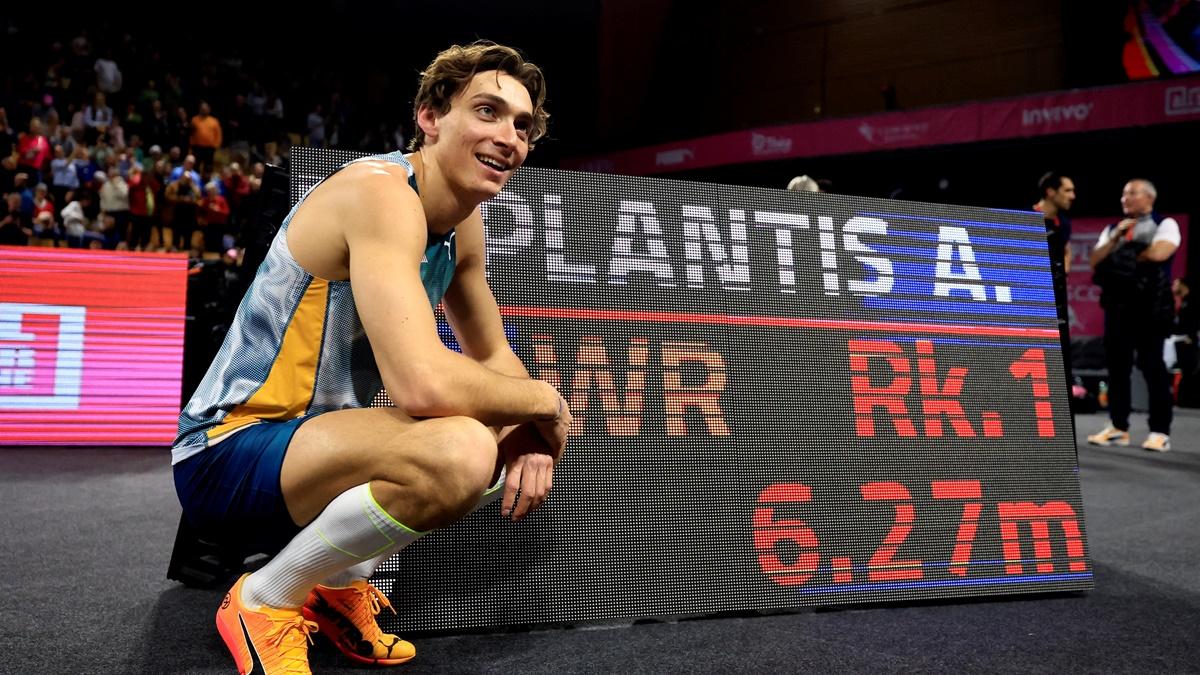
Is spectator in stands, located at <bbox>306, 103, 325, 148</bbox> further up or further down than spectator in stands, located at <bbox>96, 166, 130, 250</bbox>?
further up

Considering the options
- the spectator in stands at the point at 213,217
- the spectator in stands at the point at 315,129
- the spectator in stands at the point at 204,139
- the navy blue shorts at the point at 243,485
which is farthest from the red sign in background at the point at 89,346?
the spectator in stands at the point at 315,129

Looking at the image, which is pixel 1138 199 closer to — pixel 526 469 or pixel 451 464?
pixel 526 469

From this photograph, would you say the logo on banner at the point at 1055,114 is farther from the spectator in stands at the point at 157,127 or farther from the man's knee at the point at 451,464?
the spectator in stands at the point at 157,127

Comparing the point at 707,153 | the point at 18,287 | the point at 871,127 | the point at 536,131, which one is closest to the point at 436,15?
the point at 707,153

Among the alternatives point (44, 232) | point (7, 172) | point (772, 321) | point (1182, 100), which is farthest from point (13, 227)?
point (1182, 100)

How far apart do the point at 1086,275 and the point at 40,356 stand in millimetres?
11146

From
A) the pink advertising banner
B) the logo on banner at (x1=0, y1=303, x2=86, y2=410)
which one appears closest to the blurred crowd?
the logo on banner at (x1=0, y1=303, x2=86, y2=410)

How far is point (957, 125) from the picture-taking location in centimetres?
1121

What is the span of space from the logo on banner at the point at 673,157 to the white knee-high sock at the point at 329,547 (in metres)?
13.2

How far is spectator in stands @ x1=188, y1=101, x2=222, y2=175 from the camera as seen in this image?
11.3 m

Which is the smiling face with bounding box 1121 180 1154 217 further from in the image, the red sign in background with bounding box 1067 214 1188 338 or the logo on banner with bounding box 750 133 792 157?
the logo on banner with bounding box 750 133 792 157

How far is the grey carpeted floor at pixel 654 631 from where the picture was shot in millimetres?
1755

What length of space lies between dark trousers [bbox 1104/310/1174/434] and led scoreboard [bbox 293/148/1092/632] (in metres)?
3.54

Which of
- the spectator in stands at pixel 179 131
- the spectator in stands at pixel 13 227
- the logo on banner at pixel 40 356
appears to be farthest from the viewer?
the spectator in stands at pixel 179 131
